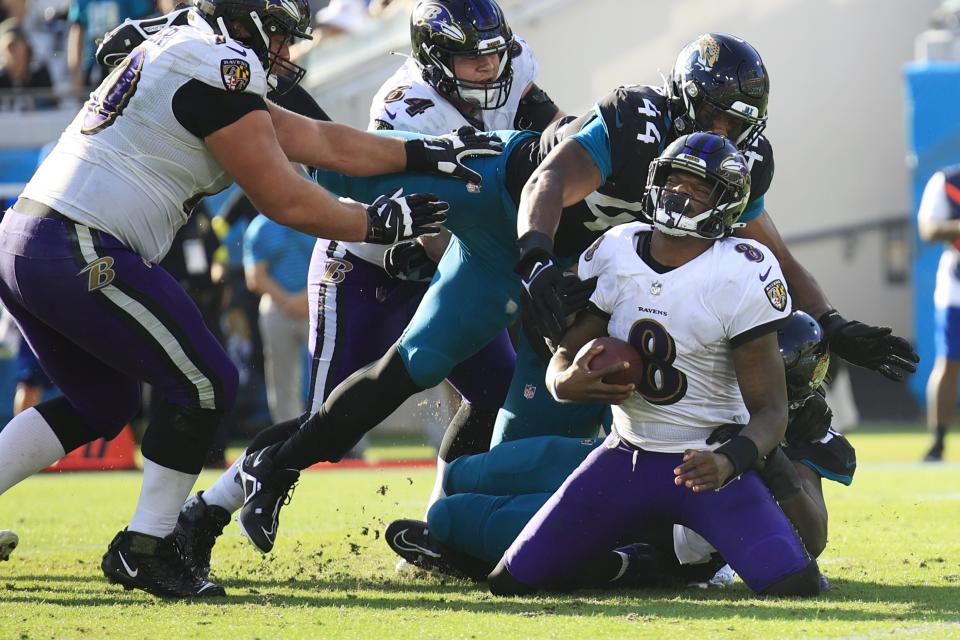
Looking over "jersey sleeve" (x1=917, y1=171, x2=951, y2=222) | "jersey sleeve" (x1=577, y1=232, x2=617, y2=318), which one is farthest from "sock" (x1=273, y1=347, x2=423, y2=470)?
"jersey sleeve" (x1=917, y1=171, x2=951, y2=222)

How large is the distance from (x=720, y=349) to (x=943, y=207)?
18.0ft

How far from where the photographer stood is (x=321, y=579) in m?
4.45

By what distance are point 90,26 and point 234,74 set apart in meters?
6.01

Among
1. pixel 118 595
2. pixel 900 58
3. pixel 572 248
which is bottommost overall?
pixel 900 58

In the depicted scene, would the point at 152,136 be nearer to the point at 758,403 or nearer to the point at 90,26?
the point at 758,403

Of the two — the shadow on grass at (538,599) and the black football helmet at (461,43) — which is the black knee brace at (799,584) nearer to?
the shadow on grass at (538,599)

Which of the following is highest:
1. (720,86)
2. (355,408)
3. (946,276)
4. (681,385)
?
(720,86)

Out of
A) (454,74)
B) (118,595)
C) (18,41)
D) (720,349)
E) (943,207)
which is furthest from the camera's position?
(18,41)

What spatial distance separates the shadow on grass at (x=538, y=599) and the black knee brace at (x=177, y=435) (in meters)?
0.38

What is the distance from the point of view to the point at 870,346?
14.3 feet

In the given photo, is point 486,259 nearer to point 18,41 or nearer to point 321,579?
point 321,579

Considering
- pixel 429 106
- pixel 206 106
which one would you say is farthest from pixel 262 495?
pixel 429 106

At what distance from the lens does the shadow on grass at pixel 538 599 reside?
12.0 ft

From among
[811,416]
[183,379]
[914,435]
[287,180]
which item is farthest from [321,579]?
[914,435]
